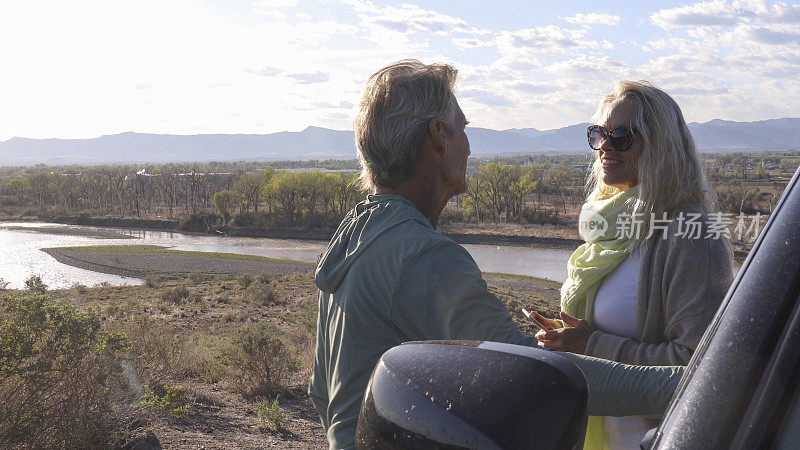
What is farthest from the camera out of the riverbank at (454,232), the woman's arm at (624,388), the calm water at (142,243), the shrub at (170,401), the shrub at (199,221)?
the shrub at (199,221)

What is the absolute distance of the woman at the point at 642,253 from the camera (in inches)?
84.8

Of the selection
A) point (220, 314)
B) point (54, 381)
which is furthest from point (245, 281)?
point (54, 381)

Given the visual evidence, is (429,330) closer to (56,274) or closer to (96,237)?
(56,274)

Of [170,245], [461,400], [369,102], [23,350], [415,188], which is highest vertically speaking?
[369,102]

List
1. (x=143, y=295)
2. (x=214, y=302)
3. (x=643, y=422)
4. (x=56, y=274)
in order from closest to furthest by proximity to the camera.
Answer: (x=643, y=422) → (x=214, y=302) → (x=143, y=295) → (x=56, y=274)

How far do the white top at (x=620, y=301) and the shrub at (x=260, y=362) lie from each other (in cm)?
726

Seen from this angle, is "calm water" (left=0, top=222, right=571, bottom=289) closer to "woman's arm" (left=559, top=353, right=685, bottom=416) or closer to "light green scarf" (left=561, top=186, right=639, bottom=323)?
"light green scarf" (left=561, top=186, right=639, bottom=323)

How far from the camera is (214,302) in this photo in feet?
82.2

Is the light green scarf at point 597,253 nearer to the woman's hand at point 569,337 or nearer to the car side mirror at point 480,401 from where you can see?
the woman's hand at point 569,337

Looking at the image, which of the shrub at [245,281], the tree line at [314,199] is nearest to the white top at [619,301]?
the shrub at [245,281]

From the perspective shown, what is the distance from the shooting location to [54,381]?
5566 millimetres

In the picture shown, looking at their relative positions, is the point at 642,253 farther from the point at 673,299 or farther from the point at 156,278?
the point at 156,278

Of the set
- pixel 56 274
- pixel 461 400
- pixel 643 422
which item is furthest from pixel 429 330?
pixel 56 274

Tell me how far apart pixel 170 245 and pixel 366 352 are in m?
55.0
